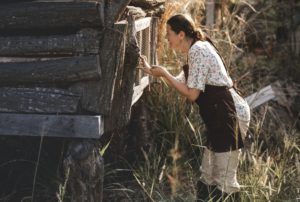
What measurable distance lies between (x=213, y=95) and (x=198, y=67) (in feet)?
0.88

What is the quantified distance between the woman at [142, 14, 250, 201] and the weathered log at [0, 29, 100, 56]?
0.72 meters

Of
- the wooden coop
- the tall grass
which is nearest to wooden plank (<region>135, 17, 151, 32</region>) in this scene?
the wooden coop

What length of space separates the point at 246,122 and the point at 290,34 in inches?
197

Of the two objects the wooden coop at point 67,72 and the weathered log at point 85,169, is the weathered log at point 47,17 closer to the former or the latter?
the wooden coop at point 67,72

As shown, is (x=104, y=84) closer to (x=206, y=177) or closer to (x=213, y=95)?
(x=213, y=95)

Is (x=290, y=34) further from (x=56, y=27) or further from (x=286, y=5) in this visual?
(x=56, y=27)

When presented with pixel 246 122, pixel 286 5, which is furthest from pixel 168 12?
pixel 286 5

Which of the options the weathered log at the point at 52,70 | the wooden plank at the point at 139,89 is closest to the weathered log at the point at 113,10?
the weathered log at the point at 52,70

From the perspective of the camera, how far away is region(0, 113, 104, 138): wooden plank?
15.5 feet

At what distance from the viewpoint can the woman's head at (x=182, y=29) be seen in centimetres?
513

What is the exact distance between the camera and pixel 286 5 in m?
9.91

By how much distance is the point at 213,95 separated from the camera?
16.9 feet

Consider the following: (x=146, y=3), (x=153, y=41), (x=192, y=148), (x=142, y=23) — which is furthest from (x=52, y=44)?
(x=153, y=41)

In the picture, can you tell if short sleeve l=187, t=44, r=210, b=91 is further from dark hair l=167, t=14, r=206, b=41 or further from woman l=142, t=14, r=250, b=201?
dark hair l=167, t=14, r=206, b=41
